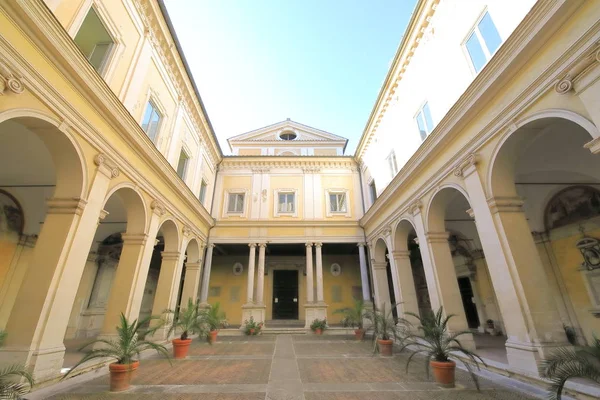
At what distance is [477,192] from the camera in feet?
20.2

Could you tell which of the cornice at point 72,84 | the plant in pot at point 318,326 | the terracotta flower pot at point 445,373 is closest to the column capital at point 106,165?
the cornice at point 72,84

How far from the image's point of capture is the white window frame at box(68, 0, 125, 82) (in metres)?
5.82

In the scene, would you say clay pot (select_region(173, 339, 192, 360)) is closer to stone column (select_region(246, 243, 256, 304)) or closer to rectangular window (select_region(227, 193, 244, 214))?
stone column (select_region(246, 243, 256, 304))

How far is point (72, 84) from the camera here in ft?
17.6

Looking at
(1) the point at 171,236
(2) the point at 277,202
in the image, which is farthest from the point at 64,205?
(2) the point at 277,202

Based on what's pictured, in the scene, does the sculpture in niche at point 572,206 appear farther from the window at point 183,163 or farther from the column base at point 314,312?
the window at point 183,163

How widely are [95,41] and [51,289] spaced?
618cm

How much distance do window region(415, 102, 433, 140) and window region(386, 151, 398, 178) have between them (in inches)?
85.3

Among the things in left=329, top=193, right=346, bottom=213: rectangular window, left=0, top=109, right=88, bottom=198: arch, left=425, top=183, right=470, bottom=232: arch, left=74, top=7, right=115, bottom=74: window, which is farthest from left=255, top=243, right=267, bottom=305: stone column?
left=74, top=7, right=115, bottom=74: window

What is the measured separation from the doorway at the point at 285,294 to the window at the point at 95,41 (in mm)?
14534

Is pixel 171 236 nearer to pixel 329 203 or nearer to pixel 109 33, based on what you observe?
Answer: pixel 109 33

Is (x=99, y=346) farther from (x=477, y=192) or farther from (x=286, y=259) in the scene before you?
(x=286, y=259)

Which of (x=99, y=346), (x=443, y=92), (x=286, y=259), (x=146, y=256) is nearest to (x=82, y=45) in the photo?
(x=146, y=256)

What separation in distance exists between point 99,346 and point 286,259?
1200 centimetres
